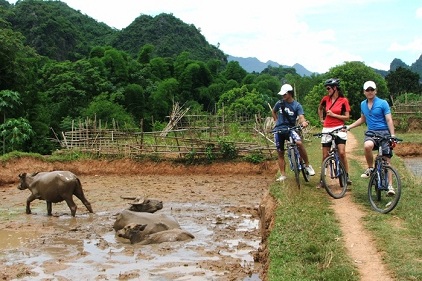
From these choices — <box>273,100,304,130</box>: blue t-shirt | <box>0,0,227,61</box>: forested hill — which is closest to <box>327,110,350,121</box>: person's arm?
<box>273,100,304,130</box>: blue t-shirt

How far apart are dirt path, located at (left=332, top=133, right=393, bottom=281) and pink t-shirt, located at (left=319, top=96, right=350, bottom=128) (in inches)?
50.2

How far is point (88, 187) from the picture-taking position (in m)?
15.8

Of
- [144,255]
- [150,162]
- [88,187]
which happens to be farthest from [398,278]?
[150,162]

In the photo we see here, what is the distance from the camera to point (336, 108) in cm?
853

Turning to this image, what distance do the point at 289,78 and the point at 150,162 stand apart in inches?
1611

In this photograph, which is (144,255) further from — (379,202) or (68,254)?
(379,202)

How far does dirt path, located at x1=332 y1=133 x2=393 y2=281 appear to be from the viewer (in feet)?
16.4

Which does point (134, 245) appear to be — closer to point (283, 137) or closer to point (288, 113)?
point (283, 137)

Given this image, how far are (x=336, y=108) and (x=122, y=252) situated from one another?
14.6ft

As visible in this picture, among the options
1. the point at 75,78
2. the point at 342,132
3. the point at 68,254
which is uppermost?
the point at 75,78

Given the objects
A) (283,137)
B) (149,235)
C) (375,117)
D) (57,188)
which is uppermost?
(375,117)

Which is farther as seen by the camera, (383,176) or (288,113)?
(288,113)

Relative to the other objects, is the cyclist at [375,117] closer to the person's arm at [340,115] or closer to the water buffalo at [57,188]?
the person's arm at [340,115]

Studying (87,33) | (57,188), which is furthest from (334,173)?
(87,33)
